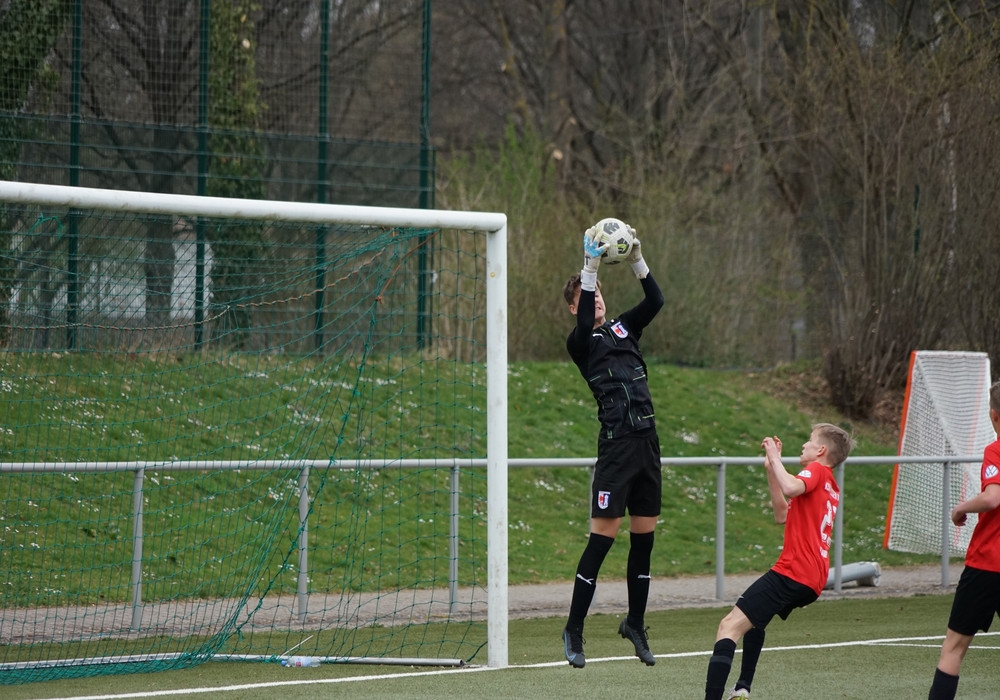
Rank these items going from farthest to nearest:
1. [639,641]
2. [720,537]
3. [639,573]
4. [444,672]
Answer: [720,537] → [444,672] → [639,573] → [639,641]

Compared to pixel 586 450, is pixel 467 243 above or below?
above

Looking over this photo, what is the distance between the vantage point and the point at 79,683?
259 inches

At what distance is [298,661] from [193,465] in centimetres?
195

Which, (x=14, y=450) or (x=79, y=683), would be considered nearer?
(x=79, y=683)

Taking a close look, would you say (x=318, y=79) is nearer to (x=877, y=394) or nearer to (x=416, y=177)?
(x=416, y=177)

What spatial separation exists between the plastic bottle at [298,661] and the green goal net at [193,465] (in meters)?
0.04

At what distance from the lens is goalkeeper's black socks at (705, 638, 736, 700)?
17.7 ft

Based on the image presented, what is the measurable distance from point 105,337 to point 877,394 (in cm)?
1221

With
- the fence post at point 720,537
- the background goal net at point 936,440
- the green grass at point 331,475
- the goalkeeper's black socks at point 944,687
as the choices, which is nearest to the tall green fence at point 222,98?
the green grass at point 331,475

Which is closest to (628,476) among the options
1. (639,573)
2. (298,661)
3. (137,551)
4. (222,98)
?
(639,573)

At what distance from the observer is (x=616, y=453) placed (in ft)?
21.2

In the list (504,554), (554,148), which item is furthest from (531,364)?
(504,554)

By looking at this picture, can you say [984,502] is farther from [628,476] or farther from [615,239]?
[615,239]

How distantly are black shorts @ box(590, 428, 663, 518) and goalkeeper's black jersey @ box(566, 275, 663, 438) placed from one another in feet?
0.22
